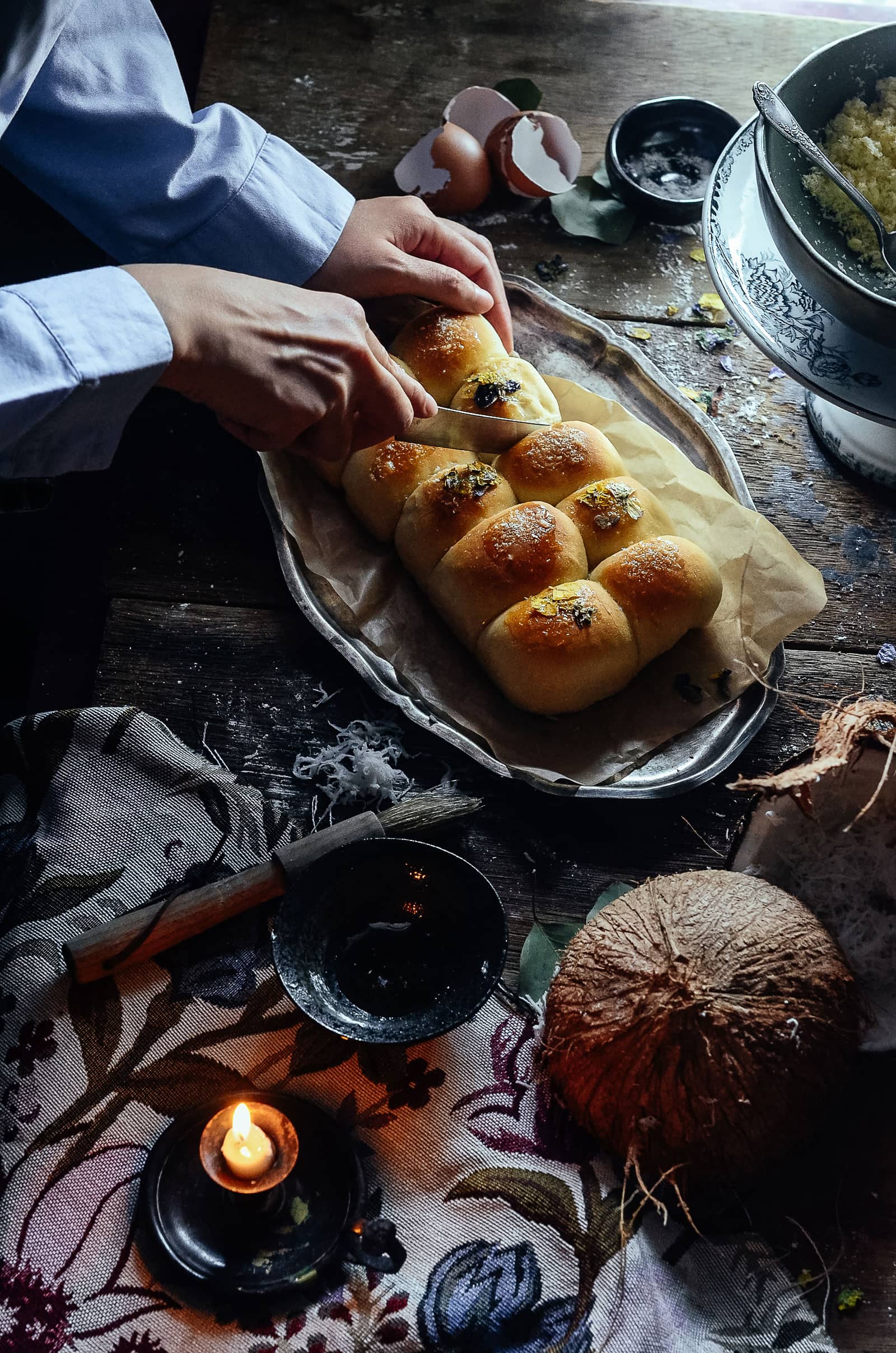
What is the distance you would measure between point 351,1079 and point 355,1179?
0.09 metres

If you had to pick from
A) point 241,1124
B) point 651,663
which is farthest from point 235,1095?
point 651,663

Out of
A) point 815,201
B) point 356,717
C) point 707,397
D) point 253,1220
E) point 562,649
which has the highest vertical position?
point 815,201

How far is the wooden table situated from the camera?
1.11 m

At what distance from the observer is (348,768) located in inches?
46.0

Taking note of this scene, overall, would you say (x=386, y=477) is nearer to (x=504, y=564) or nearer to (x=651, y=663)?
(x=504, y=564)

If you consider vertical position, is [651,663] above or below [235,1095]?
above

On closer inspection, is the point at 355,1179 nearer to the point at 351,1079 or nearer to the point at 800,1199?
the point at 351,1079

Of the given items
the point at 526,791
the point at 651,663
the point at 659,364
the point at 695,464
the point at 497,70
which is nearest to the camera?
the point at 526,791

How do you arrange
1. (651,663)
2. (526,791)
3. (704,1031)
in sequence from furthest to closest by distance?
(651,663) < (526,791) < (704,1031)

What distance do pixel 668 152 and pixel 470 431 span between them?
700 millimetres

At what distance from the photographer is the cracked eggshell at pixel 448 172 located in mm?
1553

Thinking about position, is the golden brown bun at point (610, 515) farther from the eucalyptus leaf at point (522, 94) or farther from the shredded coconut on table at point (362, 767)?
the eucalyptus leaf at point (522, 94)

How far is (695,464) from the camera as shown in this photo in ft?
4.59

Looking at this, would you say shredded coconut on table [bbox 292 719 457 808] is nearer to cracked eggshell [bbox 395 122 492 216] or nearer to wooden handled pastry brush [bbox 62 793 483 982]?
wooden handled pastry brush [bbox 62 793 483 982]
